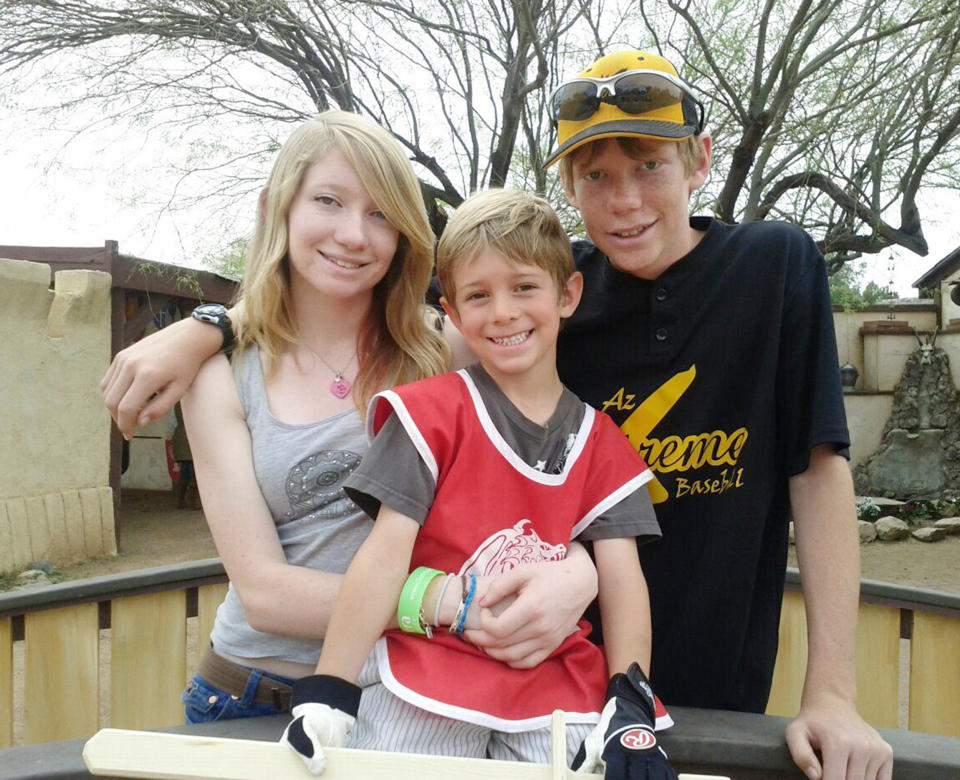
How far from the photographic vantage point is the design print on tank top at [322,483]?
64.2 inches

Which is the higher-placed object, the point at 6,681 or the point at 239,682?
the point at 239,682

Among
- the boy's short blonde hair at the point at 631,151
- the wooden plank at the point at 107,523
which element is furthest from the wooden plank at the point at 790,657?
the wooden plank at the point at 107,523

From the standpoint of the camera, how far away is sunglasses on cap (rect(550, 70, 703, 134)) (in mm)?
1693

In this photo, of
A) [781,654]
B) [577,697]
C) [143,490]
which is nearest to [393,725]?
[577,697]

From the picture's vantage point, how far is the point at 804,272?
5.52 ft

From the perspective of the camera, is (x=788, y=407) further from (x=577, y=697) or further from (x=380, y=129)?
(x=380, y=129)

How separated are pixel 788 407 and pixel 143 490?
1211cm

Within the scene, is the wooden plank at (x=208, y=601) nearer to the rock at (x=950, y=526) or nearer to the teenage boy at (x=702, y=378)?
the teenage boy at (x=702, y=378)

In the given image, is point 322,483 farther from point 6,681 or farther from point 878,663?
point 878,663

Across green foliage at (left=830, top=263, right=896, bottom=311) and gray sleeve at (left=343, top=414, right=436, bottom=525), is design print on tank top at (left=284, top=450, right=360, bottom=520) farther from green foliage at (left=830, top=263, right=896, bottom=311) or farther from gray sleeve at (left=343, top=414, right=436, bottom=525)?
green foliage at (left=830, top=263, right=896, bottom=311)

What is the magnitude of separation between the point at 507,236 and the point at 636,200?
0.98 ft

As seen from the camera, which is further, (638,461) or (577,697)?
(638,461)

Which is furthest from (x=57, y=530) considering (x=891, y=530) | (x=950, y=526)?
(x=950, y=526)

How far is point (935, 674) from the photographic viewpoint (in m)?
2.24
